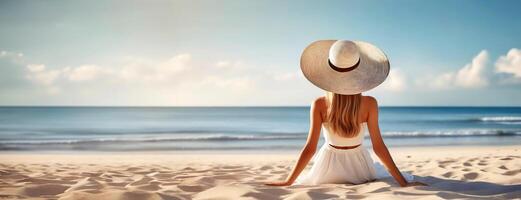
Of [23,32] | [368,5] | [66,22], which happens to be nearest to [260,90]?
[66,22]

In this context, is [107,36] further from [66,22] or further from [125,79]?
[125,79]

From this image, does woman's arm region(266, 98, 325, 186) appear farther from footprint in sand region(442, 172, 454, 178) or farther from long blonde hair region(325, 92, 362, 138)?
footprint in sand region(442, 172, 454, 178)

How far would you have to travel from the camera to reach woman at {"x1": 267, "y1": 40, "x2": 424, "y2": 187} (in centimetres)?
289

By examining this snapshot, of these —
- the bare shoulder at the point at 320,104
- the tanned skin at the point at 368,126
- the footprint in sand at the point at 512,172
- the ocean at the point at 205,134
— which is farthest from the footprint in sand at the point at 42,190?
the ocean at the point at 205,134

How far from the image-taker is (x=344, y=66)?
2.88 m

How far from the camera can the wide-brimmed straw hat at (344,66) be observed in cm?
285

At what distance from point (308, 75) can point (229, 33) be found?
19.9 m

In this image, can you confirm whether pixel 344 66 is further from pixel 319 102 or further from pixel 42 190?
pixel 42 190

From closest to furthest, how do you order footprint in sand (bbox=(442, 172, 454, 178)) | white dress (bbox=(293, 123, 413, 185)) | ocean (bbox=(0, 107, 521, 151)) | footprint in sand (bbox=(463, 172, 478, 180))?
white dress (bbox=(293, 123, 413, 185)) < footprint in sand (bbox=(463, 172, 478, 180)) < footprint in sand (bbox=(442, 172, 454, 178)) < ocean (bbox=(0, 107, 521, 151))

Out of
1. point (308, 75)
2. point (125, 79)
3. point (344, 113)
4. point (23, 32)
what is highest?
point (23, 32)

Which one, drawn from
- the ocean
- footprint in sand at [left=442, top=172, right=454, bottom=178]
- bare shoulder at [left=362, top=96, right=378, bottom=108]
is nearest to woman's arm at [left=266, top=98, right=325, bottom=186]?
bare shoulder at [left=362, top=96, right=378, bottom=108]

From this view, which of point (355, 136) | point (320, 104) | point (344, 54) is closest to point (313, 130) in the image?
point (320, 104)

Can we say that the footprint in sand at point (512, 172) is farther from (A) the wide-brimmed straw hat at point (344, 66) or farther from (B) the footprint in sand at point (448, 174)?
(A) the wide-brimmed straw hat at point (344, 66)

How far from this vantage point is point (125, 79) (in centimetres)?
3366
